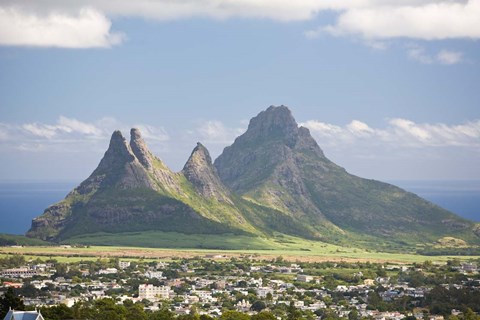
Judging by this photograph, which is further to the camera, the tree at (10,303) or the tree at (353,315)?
the tree at (353,315)

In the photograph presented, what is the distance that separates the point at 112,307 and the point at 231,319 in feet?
58.8

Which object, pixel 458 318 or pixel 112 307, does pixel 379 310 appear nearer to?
pixel 458 318

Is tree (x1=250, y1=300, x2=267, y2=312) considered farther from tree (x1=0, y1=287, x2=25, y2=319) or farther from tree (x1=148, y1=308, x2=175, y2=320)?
tree (x1=0, y1=287, x2=25, y2=319)

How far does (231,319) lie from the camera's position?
157m

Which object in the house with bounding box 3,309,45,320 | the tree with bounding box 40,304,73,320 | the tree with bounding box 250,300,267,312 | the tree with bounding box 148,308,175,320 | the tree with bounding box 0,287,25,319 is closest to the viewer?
the house with bounding box 3,309,45,320

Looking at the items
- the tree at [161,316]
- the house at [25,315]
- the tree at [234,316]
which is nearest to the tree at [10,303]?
the house at [25,315]

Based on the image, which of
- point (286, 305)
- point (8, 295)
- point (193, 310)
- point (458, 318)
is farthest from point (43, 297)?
point (458, 318)

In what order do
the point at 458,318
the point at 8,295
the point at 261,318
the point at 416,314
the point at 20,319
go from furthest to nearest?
1. the point at 416,314
2. the point at 458,318
3. the point at 261,318
4. the point at 8,295
5. the point at 20,319

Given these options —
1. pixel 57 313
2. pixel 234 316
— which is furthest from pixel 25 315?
pixel 234 316

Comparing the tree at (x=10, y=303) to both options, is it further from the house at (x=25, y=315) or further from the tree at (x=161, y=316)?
the tree at (x=161, y=316)

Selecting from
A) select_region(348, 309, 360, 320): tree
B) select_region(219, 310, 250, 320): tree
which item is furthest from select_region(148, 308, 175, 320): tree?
select_region(348, 309, 360, 320): tree

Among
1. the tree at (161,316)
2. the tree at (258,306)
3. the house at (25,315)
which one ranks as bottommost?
the tree at (161,316)

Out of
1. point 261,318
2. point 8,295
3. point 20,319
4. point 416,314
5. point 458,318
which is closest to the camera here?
point 20,319

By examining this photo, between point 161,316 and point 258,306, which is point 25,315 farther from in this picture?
point 258,306
